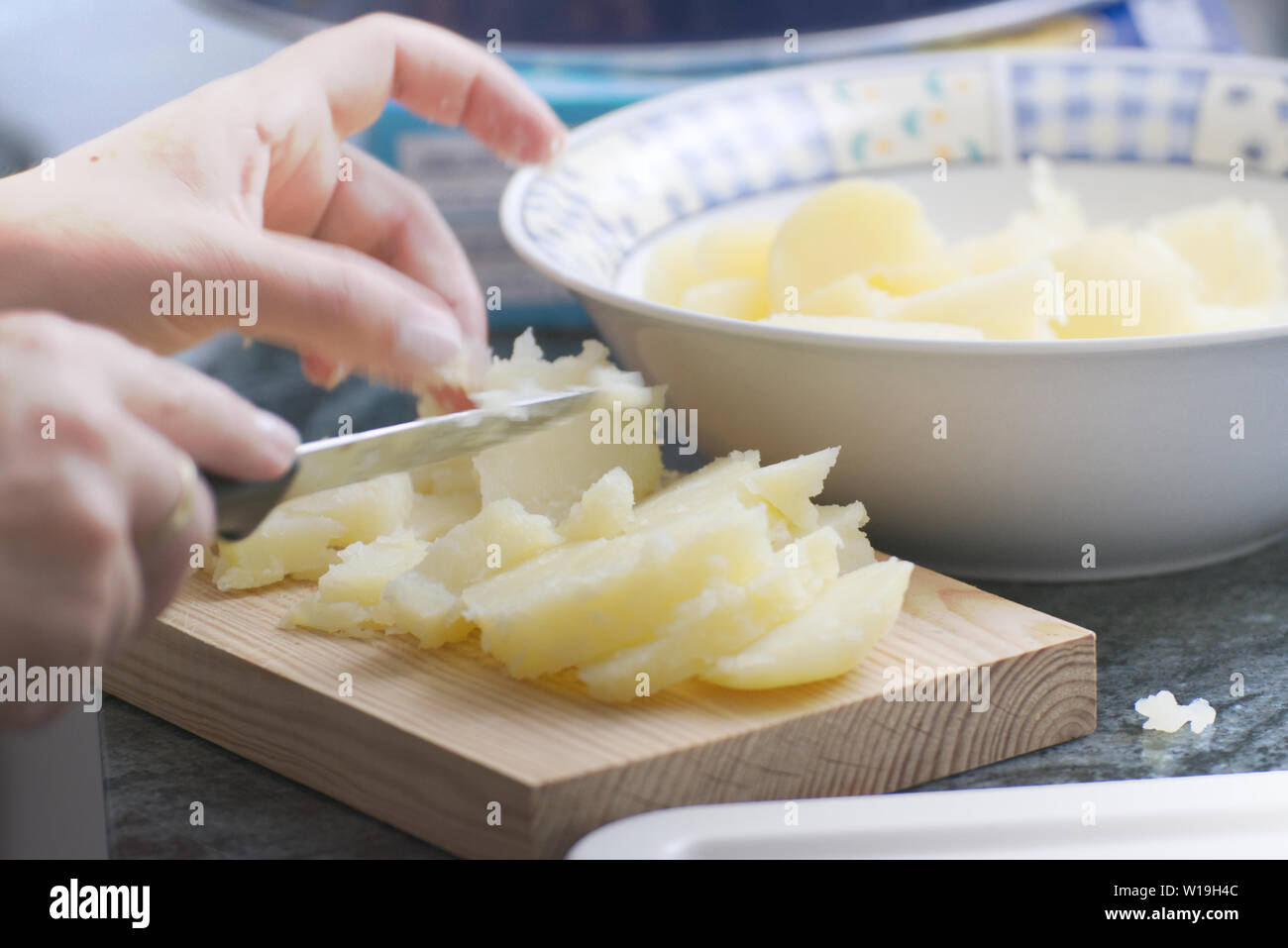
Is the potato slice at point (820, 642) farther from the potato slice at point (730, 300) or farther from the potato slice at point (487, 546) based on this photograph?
the potato slice at point (730, 300)

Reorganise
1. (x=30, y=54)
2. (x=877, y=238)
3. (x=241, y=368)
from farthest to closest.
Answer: (x=30, y=54) < (x=241, y=368) < (x=877, y=238)

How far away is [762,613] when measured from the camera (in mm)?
802

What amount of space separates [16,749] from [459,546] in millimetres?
408

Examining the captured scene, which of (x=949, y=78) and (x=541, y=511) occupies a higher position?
(x=949, y=78)

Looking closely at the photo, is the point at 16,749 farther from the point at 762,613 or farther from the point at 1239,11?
the point at 1239,11

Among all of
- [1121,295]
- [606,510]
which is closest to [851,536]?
[606,510]

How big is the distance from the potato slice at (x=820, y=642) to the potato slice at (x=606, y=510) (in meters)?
0.13

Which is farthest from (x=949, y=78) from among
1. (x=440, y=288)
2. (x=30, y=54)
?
(x=30, y=54)

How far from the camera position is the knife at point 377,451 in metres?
0.68

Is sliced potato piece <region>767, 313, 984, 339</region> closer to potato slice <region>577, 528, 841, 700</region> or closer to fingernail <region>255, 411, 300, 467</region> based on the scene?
potato slice <region>577, 528, 841, 700</region>

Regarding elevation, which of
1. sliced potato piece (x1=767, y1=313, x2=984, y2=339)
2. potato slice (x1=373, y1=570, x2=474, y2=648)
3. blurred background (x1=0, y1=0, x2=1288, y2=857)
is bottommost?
potato slice (x1=373, y1=570, x2=474, y2=648)

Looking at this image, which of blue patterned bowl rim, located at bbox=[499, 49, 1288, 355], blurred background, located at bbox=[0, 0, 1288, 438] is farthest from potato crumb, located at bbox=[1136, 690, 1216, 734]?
blurred background, located at bbox=[0, 0, 1288, 438]

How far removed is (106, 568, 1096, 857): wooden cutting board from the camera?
727mm
